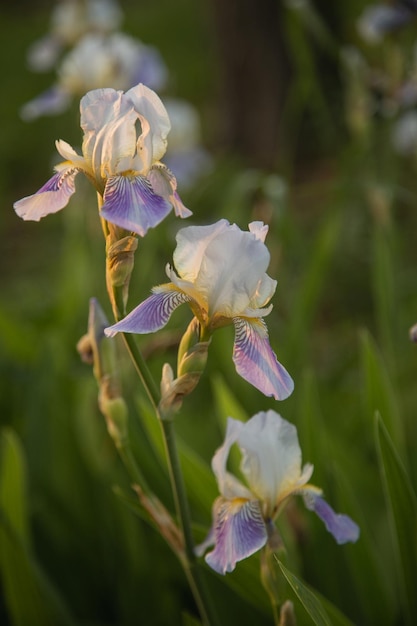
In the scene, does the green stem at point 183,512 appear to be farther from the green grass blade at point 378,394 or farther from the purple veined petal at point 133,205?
the green grass blade at point 378,394

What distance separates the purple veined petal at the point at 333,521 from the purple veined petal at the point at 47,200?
0.40 metres

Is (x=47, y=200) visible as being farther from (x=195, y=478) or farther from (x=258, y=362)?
(x=195, y=478)

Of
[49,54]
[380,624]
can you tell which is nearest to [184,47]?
[49,54]

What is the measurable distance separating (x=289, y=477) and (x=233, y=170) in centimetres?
356

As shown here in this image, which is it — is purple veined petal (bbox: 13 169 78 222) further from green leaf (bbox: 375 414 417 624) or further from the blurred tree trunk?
the blurred tree trunk

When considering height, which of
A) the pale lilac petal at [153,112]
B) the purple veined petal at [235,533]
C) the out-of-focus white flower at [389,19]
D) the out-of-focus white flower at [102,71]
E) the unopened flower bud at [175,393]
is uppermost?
the out-of-focus white flower at [102,71]

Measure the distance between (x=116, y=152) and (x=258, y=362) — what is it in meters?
0.25

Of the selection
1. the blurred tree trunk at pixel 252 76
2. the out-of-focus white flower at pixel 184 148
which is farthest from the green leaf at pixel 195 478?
the blurred tree trunk at pixel 252 76

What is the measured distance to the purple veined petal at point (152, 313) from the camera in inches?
30.0

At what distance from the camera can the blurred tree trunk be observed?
496 centimetres

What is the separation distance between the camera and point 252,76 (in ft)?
17.1

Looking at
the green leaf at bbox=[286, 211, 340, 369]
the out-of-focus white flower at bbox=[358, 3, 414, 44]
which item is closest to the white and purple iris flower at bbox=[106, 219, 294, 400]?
the green leaf at bbox=[286, 211, 340, 369]

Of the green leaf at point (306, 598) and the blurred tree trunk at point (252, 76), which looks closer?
the green leaf at point (306, 598)

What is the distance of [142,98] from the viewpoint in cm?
84
